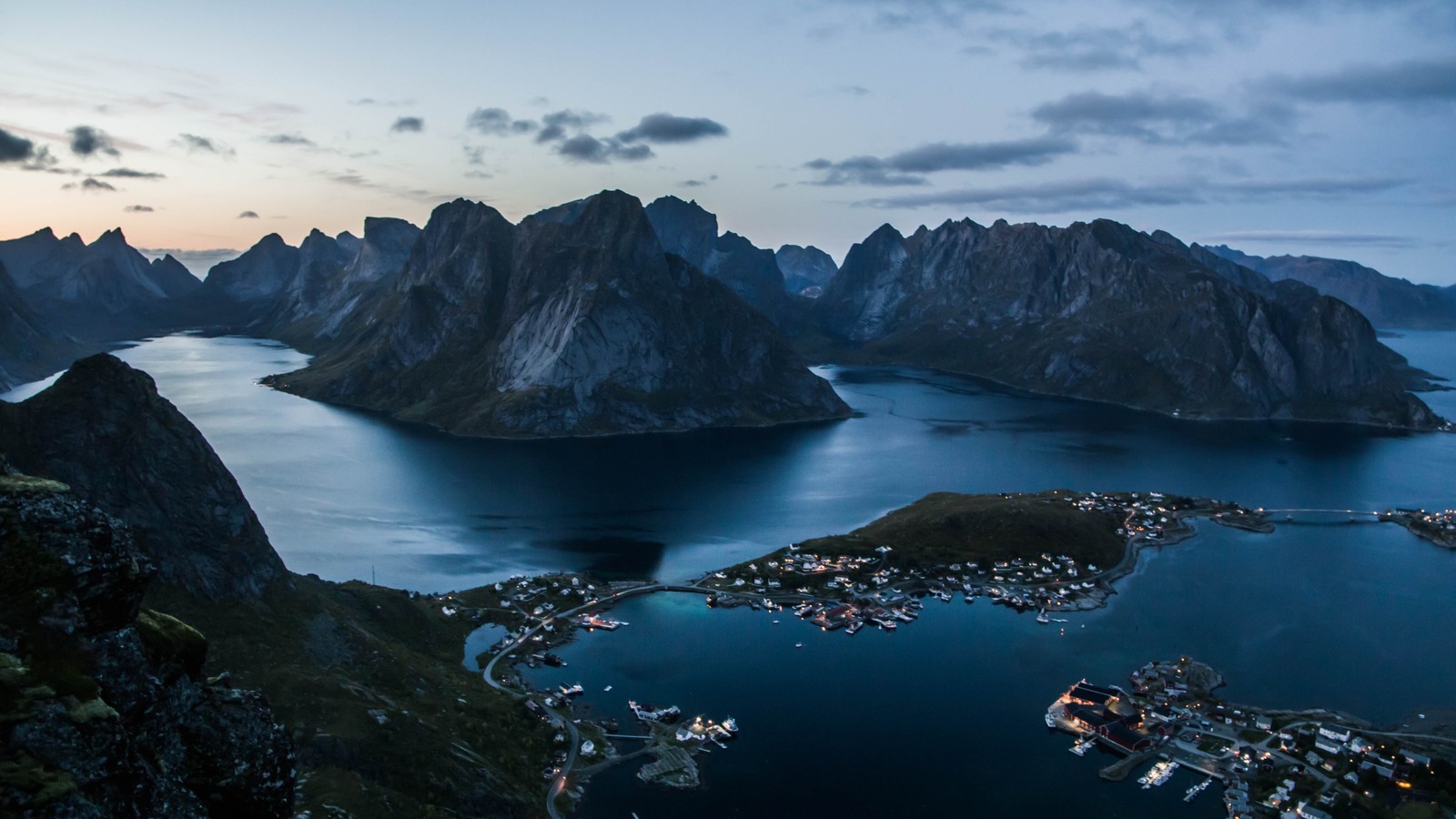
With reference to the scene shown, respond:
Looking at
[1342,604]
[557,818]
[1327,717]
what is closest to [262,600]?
[557,818]

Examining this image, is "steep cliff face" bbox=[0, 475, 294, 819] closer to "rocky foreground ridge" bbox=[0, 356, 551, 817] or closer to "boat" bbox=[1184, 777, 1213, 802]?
"rocky foreground ridge" bbox=[0, 356, 551, 817]

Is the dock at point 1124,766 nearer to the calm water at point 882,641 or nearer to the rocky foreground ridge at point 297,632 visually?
the calm water at point 882,641

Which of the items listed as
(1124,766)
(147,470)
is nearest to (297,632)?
(147,470)

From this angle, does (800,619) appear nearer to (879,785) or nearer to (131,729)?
(879,785)

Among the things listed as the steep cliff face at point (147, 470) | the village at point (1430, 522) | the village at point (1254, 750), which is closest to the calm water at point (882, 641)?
the village at point (1254, 750)

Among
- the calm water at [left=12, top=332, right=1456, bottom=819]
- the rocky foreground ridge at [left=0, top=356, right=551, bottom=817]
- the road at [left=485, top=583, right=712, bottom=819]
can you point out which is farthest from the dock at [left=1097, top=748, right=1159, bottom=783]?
the rocky foreground ridge at [left=0, top=356, right=551, bottom=817]

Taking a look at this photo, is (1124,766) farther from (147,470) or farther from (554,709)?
(147,470)
